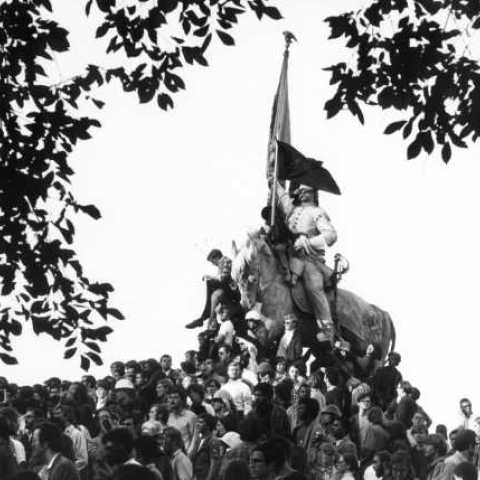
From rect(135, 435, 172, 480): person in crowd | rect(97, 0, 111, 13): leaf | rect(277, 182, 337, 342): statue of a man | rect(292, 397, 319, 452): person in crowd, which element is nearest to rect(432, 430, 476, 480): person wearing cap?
rect(292, 397, 319, 452): person in crowd

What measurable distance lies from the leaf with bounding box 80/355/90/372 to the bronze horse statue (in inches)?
499

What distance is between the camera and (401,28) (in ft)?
72.7

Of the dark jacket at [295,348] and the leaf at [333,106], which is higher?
the dark jacket at [295,348]

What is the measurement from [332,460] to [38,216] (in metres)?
3.62

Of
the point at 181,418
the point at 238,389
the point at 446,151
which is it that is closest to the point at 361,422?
the point at 181,418

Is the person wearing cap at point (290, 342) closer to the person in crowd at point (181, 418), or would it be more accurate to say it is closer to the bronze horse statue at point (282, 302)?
the bronze horse statue at point (282, 302)

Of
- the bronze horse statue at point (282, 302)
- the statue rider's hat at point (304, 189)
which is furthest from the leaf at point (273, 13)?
the statue rider's hat at point (304, 189)

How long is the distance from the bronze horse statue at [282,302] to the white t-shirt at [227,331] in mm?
900

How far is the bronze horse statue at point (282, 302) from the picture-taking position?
117 feet

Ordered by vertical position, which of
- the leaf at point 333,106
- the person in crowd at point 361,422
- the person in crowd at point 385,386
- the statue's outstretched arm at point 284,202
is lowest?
the person in crowd at point 361,422

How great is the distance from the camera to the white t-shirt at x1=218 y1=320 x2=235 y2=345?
34.3 m

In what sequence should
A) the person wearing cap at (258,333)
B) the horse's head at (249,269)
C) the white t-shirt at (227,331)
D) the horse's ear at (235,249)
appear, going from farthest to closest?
the horse's ear at (235,249)
the horse's head at (249,269)
the person wearing cap at (258,333)
the white t-shirt at (227,331)

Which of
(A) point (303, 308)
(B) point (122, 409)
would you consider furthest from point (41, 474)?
(A) point (303, 308)

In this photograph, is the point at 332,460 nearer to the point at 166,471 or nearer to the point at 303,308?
the point at 166,471
